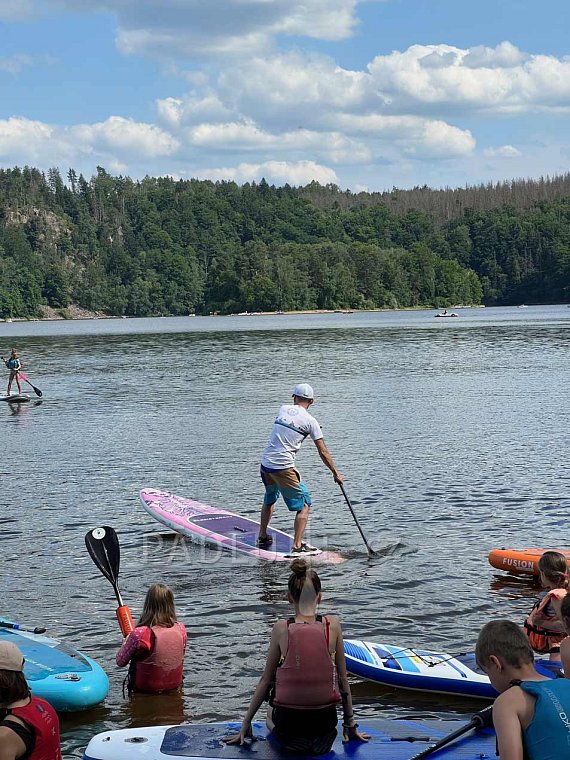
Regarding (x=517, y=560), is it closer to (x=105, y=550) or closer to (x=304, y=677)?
(x=105, y=550)

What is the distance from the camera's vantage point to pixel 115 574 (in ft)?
34.7

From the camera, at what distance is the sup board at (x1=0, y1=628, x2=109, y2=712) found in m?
8.23

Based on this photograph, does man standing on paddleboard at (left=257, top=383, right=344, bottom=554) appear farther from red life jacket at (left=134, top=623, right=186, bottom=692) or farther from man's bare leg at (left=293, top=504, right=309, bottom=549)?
red life jacket at (left=134, top=623, right=186, bottom=692)

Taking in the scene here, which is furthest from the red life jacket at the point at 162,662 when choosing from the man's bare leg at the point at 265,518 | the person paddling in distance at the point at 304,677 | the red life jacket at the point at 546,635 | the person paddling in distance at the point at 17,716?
the man's bare leg at the point at 265,518

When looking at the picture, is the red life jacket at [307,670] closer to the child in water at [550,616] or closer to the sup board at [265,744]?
the sup board at [265,744]

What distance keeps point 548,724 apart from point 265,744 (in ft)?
8.01

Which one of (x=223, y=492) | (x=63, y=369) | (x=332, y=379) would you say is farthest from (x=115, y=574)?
(x=63, y=369)

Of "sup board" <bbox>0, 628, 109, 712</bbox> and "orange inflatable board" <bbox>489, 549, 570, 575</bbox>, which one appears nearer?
"sup board" <bbox>0, 628, 109, 712</bbox>

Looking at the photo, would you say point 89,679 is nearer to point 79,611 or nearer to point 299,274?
point 79,611

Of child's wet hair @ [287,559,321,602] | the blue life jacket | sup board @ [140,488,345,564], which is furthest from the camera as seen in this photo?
sup board @ [140,488,345,564]

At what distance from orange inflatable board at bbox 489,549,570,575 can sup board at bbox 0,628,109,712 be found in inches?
221

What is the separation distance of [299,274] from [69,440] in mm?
162212

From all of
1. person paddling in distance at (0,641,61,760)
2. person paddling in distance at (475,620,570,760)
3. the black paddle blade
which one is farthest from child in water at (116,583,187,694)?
person paddling in distance at (475,620,570,760)

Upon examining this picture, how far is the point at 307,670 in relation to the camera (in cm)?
625
